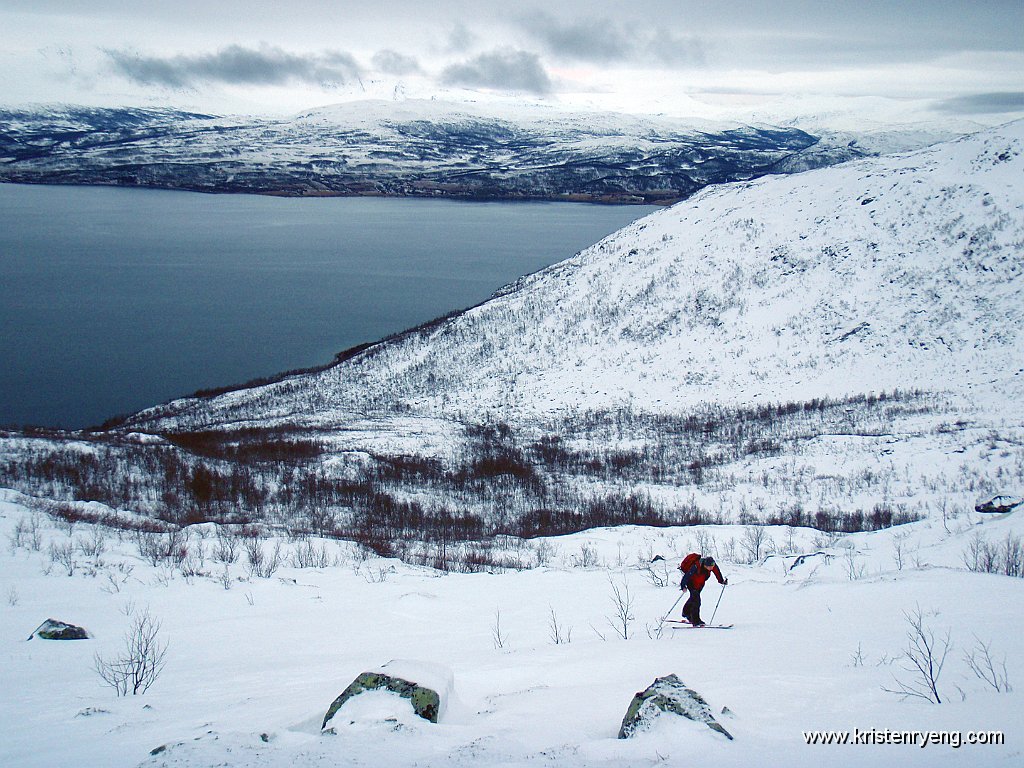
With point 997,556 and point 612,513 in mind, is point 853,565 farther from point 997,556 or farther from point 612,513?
point 612,513

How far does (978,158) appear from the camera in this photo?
3431 cm

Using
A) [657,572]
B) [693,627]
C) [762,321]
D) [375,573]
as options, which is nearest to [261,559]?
[375,573]

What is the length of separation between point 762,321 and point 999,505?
2145 centimetres

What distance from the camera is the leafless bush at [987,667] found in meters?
3.94

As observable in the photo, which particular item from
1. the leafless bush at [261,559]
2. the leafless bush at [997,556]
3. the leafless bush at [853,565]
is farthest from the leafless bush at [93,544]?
the leafless bush at [997,556]

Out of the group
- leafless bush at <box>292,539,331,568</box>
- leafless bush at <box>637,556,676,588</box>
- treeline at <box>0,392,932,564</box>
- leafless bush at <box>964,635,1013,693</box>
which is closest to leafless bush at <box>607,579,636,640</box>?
leafless bush at <box>637,556,676,588</box>

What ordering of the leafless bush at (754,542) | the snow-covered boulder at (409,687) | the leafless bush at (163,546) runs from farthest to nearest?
1. the leafless bush at (754,542)
2. the leafless bush at (163,546)
3. the snow-covered boulder at (409,687)

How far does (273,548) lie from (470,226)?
318ft

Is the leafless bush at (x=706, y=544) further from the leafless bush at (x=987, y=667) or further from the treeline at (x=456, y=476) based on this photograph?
the leafless bush at (x=987, y=667)

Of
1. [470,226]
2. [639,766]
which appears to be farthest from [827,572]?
[470,226]

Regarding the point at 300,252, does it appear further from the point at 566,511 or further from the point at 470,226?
the point at 566,511

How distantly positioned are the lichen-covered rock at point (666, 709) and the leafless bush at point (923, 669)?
1.36 meters

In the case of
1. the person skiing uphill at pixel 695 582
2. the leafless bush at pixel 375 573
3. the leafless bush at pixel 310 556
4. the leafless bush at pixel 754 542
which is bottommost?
the leafless bush at pixel 754 542

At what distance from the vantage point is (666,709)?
11.4 ft
